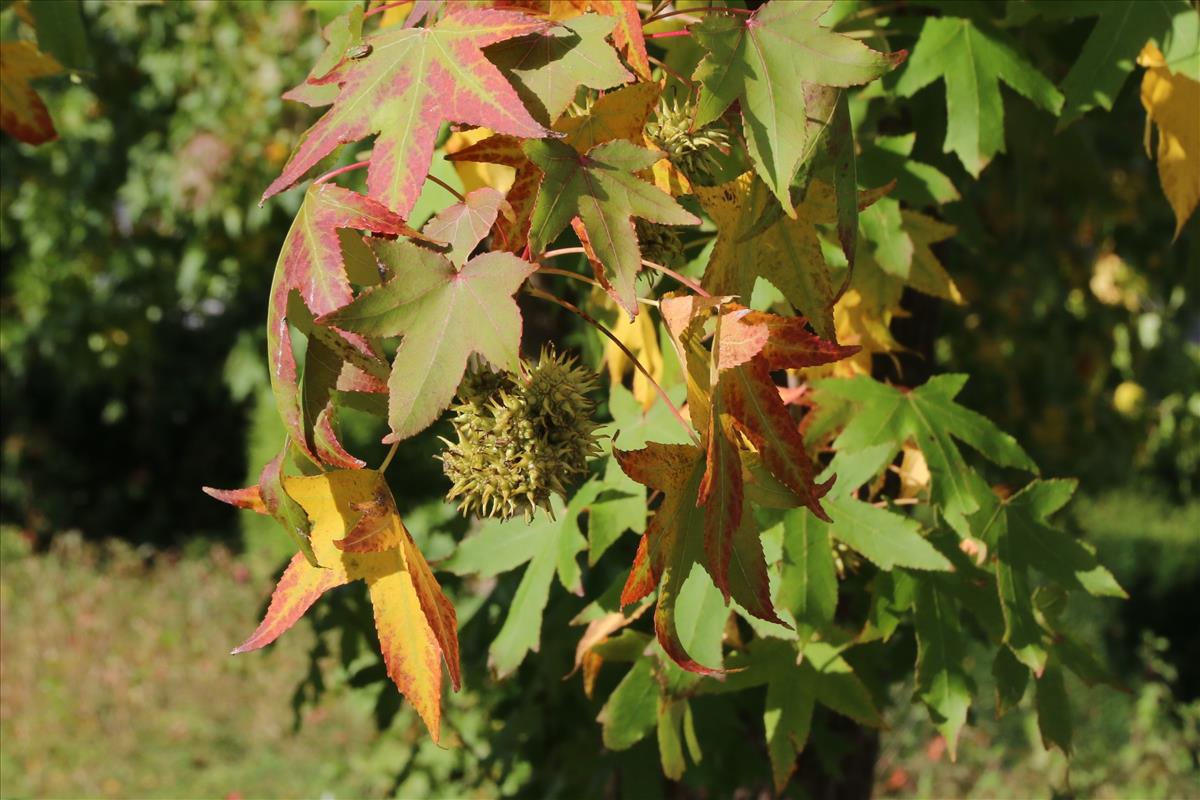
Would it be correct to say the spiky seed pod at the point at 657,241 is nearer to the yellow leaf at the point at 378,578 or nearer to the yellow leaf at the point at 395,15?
the yellow leaf at the point at 378,578

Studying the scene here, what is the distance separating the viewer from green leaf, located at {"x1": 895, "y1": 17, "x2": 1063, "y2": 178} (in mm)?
1669

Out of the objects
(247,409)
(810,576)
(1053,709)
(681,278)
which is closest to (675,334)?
(681,278)

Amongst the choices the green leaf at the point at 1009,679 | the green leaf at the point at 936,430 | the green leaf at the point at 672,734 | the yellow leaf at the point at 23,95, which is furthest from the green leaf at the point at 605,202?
the yellow leaf at the point at 23,95

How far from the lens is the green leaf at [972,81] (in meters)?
1.67

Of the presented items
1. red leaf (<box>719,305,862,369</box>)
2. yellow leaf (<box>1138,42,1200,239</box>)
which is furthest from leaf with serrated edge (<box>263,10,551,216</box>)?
yellow leaf (<box>1138,42,1200,239</box>)

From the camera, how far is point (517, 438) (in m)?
1.10

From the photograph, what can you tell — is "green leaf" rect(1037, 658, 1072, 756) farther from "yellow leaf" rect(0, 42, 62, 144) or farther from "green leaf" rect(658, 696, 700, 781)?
"yellow leaf" rect(0, 42, 62, 144)

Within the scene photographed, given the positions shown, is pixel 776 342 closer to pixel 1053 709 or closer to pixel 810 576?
pixel 810 576

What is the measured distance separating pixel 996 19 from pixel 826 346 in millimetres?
896

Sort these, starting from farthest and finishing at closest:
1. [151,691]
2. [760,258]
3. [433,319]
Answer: [151,691]
[760,258]
[433,319]

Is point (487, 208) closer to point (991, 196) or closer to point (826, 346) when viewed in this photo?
point (826, 346)

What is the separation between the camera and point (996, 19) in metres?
1.75

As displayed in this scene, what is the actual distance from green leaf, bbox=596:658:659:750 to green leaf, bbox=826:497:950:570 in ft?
1.13

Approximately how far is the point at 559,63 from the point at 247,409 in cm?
755
